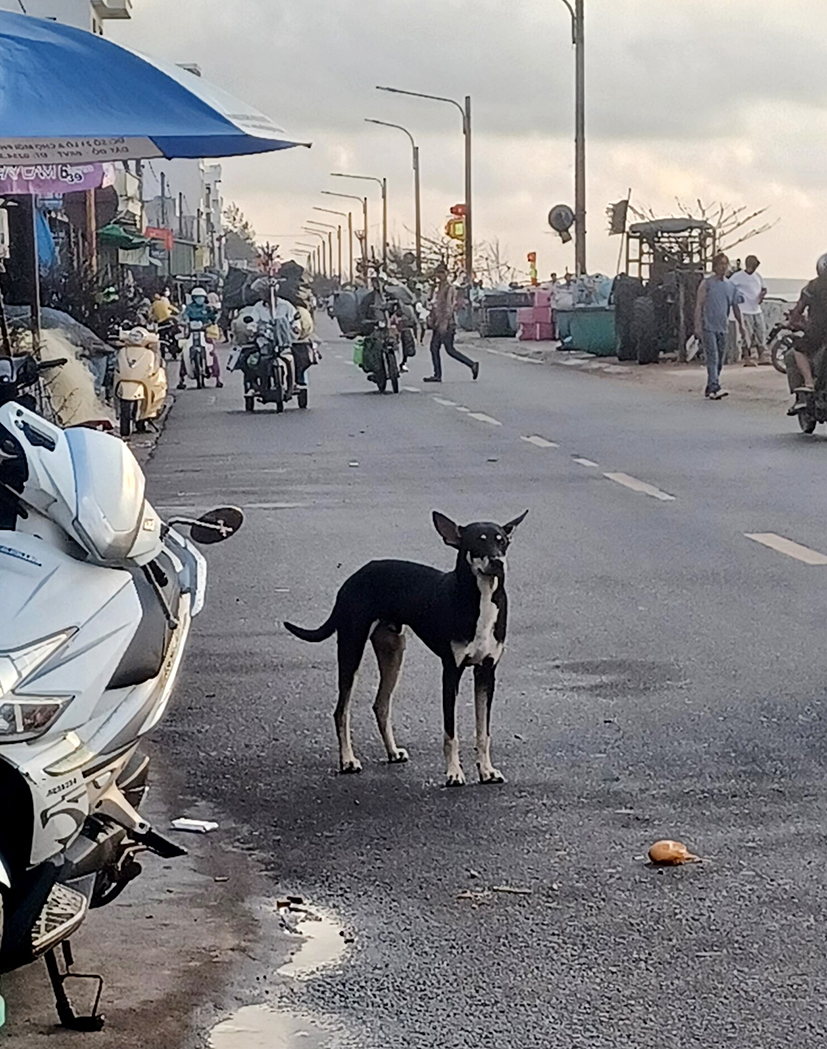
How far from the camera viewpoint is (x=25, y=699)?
3.72m

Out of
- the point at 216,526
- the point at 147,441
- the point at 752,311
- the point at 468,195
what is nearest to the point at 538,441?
the point at 147,441

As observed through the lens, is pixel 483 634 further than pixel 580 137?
No

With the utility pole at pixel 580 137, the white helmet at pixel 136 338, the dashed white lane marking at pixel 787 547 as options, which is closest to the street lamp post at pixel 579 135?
the utility pole at pixel 580 137

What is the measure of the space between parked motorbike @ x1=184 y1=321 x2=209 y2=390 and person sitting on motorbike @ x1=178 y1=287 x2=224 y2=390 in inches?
6.2

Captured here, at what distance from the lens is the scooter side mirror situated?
16.5 ft

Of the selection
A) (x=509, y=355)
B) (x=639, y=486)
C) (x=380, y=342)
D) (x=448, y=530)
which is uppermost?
(x=448, y=530)

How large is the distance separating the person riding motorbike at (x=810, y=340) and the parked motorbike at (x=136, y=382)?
7.06m

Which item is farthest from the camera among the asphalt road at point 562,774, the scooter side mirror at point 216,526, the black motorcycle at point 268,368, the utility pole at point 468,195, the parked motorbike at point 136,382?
the utility pole at point 468,195

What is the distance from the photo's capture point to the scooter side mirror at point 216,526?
504cm

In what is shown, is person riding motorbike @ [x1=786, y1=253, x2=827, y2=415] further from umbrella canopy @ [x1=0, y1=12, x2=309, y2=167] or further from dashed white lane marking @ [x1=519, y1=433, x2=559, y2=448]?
umbrella canopy @ [x1=0, y1=12, x2=309, y2=167]

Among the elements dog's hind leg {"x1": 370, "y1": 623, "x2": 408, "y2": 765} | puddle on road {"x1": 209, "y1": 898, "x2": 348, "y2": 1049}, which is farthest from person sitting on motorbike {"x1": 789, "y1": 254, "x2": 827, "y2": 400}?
puddle on road {"x1": 209, "y1": 898, "x2": 348, "y2": 1049}

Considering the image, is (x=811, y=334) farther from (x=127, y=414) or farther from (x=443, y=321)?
(x=443, y=321)

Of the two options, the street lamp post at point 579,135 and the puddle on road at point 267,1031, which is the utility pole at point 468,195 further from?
the puddle on road at point 267,1031

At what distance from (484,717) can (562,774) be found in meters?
0.39
